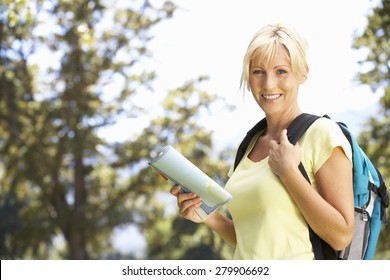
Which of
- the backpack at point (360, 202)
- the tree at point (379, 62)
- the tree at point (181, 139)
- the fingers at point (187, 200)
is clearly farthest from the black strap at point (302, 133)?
the tree at point (181, 139)

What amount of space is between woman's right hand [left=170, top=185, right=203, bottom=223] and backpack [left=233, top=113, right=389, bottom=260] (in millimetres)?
288

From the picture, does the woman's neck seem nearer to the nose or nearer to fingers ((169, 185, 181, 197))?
the nose

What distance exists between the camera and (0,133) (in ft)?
51.0

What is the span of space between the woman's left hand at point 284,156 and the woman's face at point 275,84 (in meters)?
0.13

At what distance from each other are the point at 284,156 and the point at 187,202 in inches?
12.0

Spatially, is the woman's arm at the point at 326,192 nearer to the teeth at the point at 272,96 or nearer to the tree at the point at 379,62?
the teeth at the point at 272,96

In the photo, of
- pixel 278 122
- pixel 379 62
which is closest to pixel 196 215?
pixel 278 122

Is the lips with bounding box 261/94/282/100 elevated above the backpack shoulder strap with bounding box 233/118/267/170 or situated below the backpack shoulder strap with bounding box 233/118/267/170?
above

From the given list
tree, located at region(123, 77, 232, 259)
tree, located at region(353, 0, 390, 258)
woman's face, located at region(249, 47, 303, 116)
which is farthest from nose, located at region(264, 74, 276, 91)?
tree, located at region(123, 77, 232, 259)

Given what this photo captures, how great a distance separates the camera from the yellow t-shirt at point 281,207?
4.88 feet

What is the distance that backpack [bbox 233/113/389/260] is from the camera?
1.50m

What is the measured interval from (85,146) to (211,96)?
2.89 m
